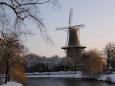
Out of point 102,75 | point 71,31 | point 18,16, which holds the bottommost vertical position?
point 102,75

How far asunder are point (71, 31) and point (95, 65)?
17.5 meters

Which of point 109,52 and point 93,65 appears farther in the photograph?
point 109,52

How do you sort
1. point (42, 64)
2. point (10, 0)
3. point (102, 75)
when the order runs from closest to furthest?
point (10, 0) → point (102, 75) → point (42, 64)

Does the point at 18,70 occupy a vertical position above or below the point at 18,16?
below

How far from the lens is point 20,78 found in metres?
39.1

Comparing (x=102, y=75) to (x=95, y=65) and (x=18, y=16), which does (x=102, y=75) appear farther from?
(x=18, y=16)

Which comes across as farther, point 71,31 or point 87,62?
point 71,31

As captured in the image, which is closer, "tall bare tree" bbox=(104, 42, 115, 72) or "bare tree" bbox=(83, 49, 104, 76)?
"bare tree" bbox=(83, 49, 104, 76)

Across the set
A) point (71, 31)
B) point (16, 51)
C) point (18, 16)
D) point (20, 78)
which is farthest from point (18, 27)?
point (71, 31)

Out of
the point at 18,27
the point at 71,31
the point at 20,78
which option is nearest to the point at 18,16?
the point at 18,27

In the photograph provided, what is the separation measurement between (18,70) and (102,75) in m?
21.9

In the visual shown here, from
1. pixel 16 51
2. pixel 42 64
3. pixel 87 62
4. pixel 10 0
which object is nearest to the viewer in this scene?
pixel 10 0

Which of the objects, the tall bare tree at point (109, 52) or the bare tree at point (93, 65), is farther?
the tall bare tree at point (109, 52)

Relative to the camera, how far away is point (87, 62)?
60.5 meters
